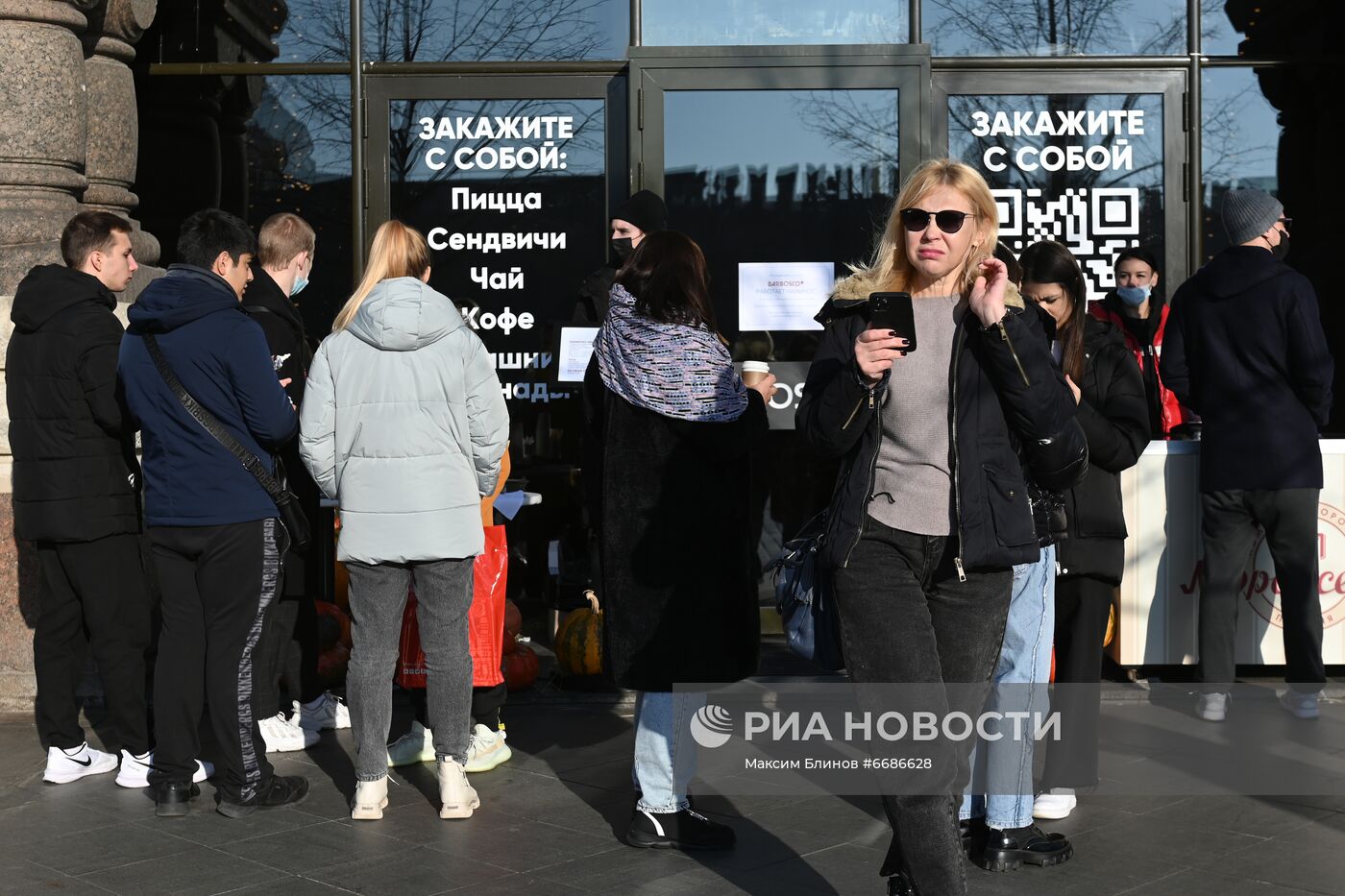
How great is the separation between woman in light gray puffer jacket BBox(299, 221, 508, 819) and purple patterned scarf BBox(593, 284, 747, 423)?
2.25ft

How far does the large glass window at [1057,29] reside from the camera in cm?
852

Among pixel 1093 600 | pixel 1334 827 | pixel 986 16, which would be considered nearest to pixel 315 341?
pixel 986 16

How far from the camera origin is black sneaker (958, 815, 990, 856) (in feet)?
15.8

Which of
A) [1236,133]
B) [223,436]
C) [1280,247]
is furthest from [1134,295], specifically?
[223,436]

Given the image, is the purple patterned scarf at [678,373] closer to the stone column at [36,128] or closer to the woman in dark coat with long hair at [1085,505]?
the woman in dark coat with long hair at [1085,505]

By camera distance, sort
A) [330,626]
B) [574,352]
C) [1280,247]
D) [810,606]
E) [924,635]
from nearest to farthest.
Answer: [924,635]
[810,606]
[1280,247]
[330,626]
[574,352]

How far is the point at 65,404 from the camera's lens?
18.9ft

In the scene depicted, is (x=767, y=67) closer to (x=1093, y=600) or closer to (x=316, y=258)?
(x=316, y=258)

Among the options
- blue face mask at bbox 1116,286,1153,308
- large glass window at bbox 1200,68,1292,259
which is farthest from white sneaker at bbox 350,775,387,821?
large glass window at bbox 1200,68,1292,259

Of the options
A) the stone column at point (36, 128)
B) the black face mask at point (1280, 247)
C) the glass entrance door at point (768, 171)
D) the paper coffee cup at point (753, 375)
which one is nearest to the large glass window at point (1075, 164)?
the glass entrance door at point (768, 171)

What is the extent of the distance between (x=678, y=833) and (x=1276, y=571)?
3.22m

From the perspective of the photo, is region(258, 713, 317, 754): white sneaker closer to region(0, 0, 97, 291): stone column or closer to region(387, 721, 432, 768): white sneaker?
region(387, 721, 432, 768): white sneaker

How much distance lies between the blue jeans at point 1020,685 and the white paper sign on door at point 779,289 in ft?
12.4

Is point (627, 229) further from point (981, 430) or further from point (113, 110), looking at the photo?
point (981, 430)
